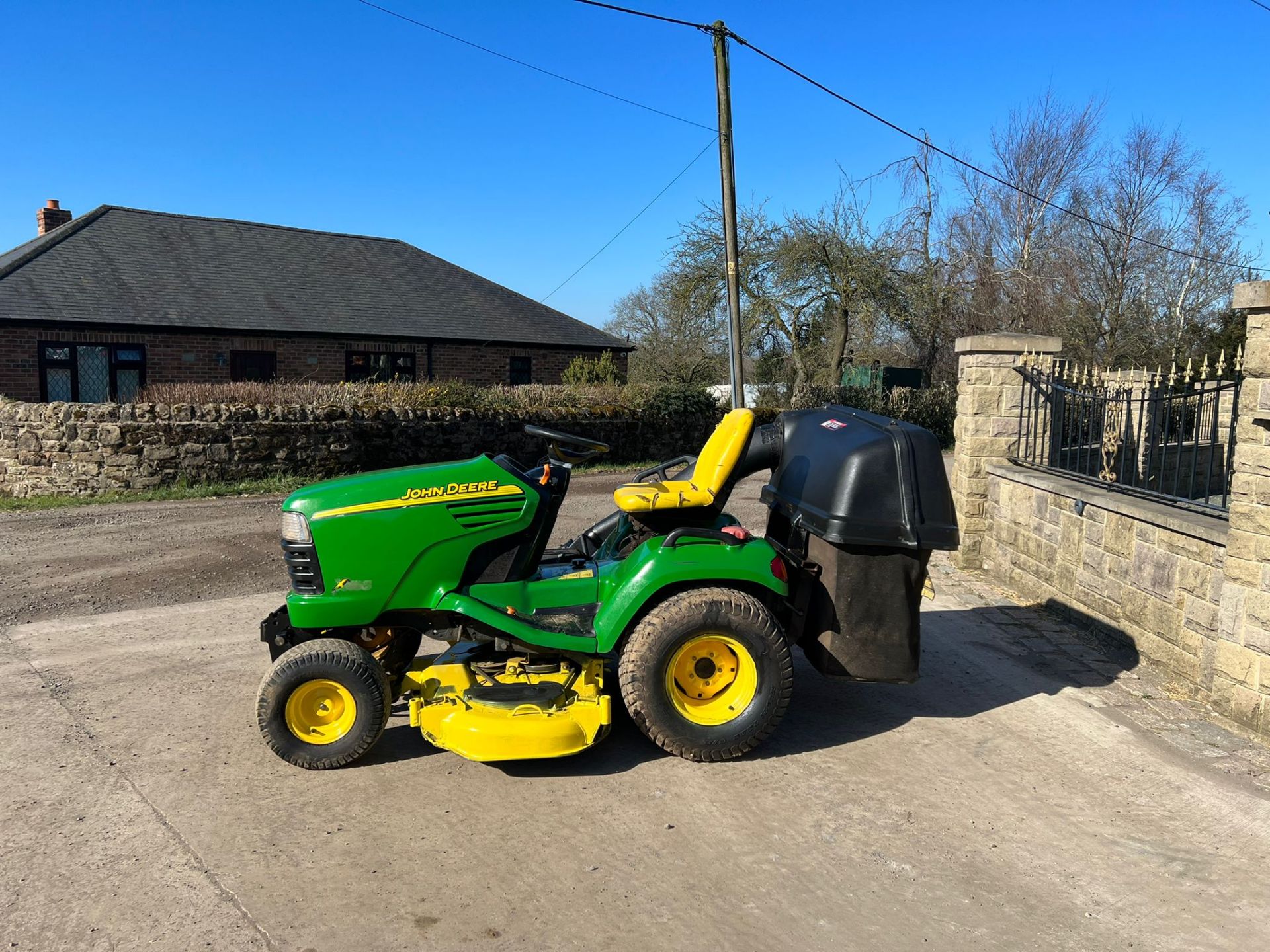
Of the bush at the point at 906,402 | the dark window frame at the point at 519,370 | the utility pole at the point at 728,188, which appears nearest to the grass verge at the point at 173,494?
the utility pole at the point at 728,188

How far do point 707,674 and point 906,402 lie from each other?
67.0ft

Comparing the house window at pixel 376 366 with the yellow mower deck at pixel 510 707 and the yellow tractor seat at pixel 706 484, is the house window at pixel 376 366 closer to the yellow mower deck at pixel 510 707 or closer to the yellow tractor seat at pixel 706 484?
the yellow tractor seat at pixel 706 484

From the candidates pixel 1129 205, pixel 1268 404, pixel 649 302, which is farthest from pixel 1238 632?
pixel 649 302

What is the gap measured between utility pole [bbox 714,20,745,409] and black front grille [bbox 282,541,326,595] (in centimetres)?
1037

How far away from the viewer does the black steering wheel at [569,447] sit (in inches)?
176

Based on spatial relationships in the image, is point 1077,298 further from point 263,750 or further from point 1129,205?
point 263,750

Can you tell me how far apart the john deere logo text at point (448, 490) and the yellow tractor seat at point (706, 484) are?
659mm

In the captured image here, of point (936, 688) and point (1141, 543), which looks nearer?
point (936, 688)

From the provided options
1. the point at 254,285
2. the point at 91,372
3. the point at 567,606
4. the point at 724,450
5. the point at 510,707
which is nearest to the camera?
the point at 510,707

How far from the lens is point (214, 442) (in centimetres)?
1284

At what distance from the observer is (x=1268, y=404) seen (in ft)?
15.4

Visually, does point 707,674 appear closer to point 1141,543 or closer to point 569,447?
point 569,447

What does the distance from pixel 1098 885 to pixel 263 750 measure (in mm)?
3570

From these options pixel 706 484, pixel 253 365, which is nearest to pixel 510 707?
pixel 706 484
